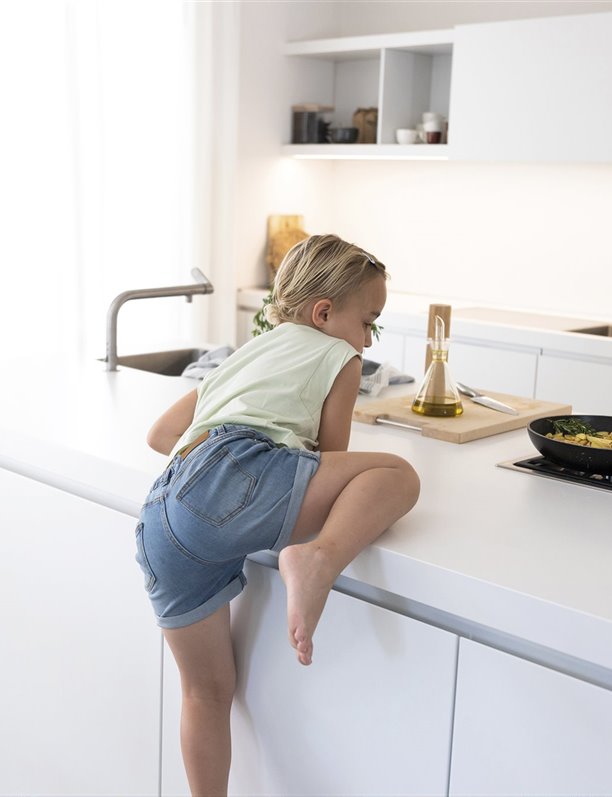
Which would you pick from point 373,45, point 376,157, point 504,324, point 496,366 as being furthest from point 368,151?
point 496,366

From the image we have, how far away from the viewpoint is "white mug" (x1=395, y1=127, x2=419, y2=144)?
Result: 4238 millimetres

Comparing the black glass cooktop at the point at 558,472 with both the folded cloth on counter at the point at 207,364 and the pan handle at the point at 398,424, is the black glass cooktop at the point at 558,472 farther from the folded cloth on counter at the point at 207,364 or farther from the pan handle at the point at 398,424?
the folded cloth on counter at the point at 207,364

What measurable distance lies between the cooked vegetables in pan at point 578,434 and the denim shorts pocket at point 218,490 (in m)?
0.55

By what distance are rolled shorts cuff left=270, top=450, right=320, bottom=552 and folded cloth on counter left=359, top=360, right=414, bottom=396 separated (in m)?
0.83

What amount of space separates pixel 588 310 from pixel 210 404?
3.06 metres

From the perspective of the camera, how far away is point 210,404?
4.85 ft

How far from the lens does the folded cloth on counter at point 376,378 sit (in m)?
2.21

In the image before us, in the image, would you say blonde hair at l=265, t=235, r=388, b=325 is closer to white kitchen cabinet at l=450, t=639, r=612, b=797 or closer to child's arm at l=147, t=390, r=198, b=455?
child's arm at l=147, t=390, r=198, b=455

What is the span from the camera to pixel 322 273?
1.51 m

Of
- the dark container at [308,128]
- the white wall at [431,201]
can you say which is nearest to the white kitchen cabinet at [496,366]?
the white wall at [431,201]

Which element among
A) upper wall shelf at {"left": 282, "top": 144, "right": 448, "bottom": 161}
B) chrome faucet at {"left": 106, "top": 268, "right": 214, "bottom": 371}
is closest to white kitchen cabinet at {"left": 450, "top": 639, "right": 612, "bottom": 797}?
chrome faucet at {"left": 106, "top": 268, "right": 214, "bottom": 371}

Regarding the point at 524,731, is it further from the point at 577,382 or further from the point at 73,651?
the point at 577,382

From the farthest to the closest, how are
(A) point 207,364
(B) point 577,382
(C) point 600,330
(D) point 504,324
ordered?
1. (C) point 600,330
2. (D) point 504,324
3. (B) point 577,382
4. (A) point 207,364

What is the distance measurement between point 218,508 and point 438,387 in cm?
73
